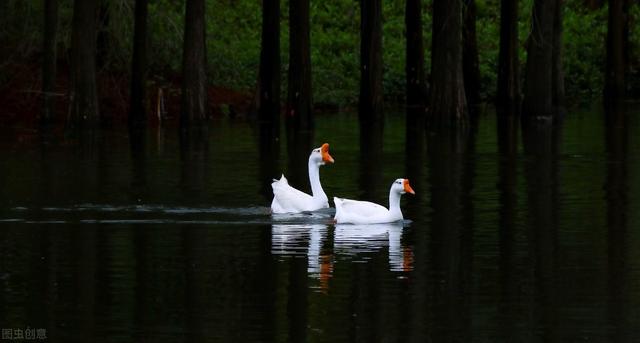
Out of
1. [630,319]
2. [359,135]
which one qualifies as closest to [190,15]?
[359,135]

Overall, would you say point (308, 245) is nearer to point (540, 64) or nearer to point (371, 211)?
point (371, 211)

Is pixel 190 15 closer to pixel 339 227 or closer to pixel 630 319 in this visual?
pixel 339 227

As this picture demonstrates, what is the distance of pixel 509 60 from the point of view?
5025cm

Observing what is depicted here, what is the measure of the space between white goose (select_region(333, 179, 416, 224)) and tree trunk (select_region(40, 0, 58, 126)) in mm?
23781

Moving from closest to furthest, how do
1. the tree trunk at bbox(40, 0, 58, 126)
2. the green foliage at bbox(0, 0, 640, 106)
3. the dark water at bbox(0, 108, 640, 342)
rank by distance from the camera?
the dark water at bbox(0, 108, 640, 342), the tree trunk at bbox(40, 0, 58, 126), the green foliage at bbox(0, 0, 640, 106)

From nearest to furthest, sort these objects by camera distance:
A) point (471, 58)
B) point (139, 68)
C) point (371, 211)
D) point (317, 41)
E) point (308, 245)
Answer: point (308, 245)
point (371, 211)
point (139, 68)
point (471, 58)
point (317, 41)

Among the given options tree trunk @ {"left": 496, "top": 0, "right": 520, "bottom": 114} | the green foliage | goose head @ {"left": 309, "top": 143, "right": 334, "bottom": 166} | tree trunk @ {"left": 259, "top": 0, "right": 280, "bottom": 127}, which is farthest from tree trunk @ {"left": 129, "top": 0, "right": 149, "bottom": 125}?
goose head @ {"left": 309, "top": 143, "right": 334, "bottom": 166}

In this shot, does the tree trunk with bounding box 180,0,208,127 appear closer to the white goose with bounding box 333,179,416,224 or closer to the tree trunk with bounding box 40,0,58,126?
the tree trunk with bounding box 40,0,58,126

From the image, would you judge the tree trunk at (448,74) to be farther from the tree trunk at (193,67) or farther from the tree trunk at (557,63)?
the tree trunk at (557,63)

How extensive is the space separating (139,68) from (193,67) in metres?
3.07

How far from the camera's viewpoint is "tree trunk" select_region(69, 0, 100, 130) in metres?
40.1

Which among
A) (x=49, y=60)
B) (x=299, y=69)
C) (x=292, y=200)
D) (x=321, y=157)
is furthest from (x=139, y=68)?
(x=292, y=200)

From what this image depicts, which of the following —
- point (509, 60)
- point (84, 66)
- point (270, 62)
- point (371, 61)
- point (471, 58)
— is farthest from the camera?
point (471, 58)

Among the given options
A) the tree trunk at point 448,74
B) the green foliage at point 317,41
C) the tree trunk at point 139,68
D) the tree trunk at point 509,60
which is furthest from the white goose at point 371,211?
the tree trunk at point 509,60
